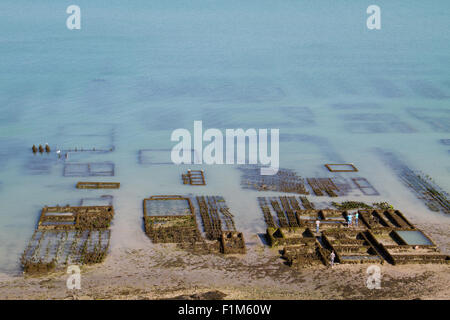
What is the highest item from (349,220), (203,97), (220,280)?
(203,97)

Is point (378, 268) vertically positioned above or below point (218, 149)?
below

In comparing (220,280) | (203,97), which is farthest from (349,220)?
(203,97)

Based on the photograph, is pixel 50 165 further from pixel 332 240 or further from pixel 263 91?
pixel 263 91

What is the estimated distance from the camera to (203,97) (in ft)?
218

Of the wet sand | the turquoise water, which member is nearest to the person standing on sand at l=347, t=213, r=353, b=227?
the wet sand

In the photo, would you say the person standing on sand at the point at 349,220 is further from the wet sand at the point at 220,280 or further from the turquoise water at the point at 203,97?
A: the turquoise water at the point at 203,97

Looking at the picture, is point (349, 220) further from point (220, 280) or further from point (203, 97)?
point (203, 97)

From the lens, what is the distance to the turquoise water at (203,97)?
4459 centimetres

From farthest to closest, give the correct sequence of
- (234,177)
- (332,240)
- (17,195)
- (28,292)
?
(234,177)
(17,195)
(332,240)
(28,292)

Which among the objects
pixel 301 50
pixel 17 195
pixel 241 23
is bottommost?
pixel 17 195

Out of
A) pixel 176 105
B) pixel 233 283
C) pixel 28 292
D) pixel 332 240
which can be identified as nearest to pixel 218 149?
pixel 176 105

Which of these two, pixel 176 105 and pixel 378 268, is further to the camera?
pixel 176 105

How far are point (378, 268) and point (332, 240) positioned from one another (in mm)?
3916

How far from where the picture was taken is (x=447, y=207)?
141 feet
